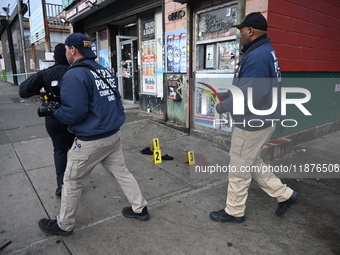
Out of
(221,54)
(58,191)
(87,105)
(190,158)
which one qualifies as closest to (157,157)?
(190,158)

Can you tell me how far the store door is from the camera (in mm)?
9000

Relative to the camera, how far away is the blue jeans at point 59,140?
10.7 feet

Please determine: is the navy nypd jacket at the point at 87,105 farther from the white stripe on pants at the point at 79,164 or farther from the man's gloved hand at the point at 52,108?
the man's gloved hand at the point at 52,108

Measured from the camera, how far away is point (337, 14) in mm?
6055

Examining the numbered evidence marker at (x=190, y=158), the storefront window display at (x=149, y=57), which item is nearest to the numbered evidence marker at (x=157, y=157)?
the numbered evidence marker at (x=190, y=158)

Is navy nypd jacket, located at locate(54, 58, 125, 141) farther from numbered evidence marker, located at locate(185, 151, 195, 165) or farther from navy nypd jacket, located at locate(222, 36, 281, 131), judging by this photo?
numbered evidence marker, located at locate(185, 151, 195, 165)

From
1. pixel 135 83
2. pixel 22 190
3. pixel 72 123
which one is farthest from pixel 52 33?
pixel 72 123

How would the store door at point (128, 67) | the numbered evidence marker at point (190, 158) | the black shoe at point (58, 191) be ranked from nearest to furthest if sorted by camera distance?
the black shoe at point (58, 191) < the numbered evidence marker at point (190, 158) < the store door at point (128, 67)

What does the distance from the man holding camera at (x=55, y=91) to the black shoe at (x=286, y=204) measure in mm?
2608

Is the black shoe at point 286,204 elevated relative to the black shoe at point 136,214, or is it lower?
elevated

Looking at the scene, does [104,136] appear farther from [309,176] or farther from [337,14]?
[337,14]

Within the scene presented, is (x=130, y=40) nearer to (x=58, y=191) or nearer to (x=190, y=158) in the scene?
(x=190, y=158)

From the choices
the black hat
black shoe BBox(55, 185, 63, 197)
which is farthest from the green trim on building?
black shoe BBox(55, 185, 63, 197)

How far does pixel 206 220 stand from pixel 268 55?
5.87 ft
